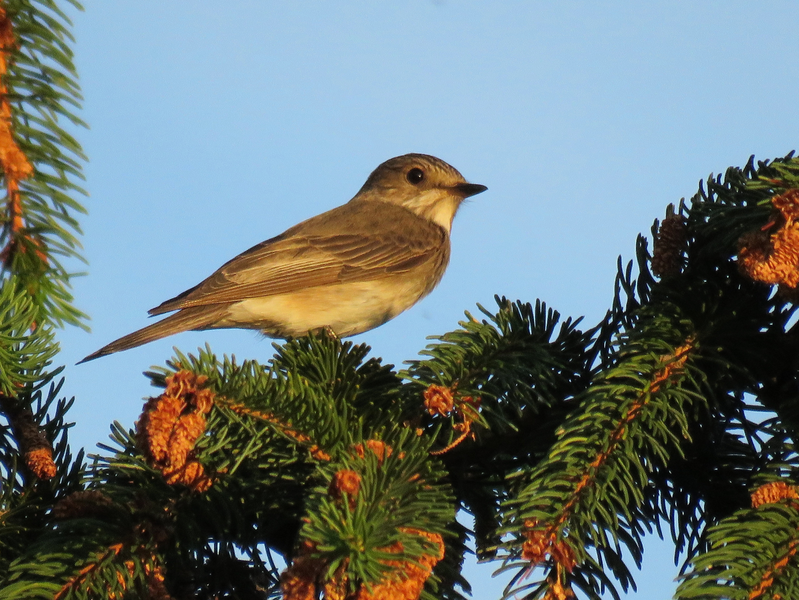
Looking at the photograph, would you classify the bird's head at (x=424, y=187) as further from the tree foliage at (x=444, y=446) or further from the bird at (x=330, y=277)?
the tree foliage at (x=444, y=446)

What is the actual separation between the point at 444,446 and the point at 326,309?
3852mm

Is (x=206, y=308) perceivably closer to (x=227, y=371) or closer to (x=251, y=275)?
(x=251, y=275)

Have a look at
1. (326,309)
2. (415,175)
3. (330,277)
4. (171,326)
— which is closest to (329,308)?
(326,309)

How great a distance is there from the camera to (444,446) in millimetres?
2834

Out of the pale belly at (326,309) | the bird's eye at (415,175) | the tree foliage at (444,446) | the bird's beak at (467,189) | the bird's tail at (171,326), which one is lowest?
the tree foliage at (444,446)

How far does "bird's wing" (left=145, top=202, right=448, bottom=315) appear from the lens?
6328 millimetres

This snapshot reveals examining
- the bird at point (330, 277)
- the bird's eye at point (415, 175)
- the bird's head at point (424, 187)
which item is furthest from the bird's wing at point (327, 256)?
the bird's eye at point (415, 175)

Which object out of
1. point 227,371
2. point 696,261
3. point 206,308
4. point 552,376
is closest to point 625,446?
point 552,376

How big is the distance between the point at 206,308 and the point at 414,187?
138 inches

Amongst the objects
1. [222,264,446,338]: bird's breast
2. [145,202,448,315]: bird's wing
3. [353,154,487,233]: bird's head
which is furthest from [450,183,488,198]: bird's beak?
[222,264,446,338]: bird's breast

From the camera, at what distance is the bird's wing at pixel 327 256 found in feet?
20.8

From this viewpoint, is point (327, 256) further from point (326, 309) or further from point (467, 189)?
point (467, 189)

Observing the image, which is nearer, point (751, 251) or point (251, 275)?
point (751, 251)

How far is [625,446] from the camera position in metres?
2.43
